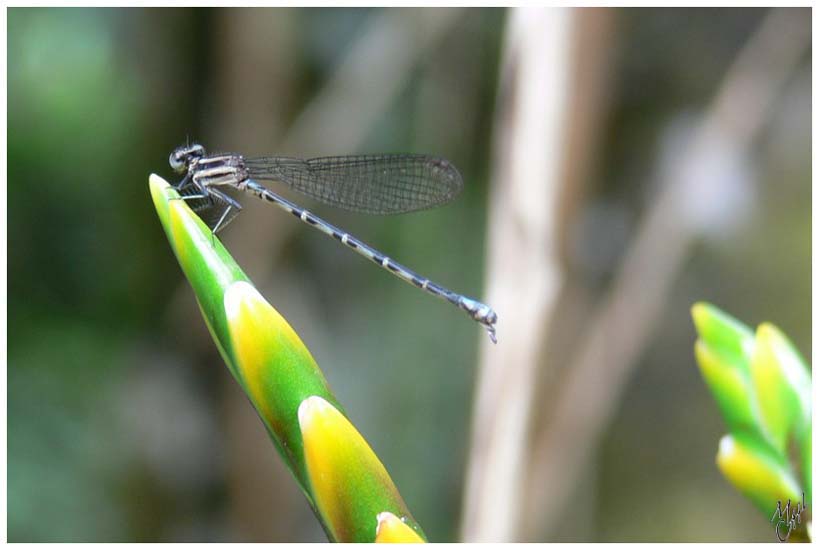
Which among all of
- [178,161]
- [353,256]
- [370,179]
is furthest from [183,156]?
[353,256]

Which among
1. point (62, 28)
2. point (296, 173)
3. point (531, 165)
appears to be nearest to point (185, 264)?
point (531, 165)

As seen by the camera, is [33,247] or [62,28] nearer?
[62,28]

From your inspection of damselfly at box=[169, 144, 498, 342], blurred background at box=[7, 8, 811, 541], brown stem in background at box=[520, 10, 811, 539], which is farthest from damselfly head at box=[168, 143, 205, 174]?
blurred background at box=[7, 8, 811, 541]

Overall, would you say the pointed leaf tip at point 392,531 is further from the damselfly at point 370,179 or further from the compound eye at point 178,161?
the damselfly at point 370,179

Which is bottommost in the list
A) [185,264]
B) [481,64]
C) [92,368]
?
[92,368]

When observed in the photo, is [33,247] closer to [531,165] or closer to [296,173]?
[296,173]

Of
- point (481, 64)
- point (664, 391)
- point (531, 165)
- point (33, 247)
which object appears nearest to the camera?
point (531, 165)

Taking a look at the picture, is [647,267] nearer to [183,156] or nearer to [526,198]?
[526,198]
